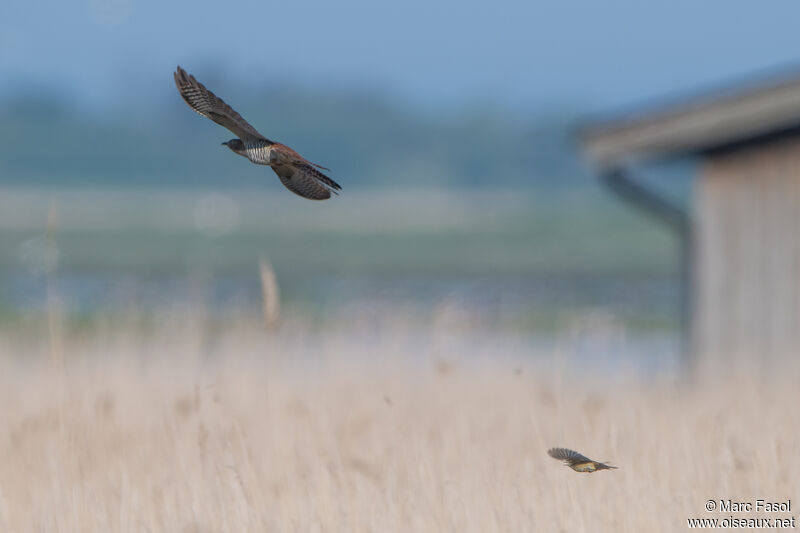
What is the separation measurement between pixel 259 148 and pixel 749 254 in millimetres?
7718

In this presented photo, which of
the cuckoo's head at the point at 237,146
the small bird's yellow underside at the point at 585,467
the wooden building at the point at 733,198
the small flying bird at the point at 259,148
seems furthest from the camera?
the wooden building at the point at 733,198

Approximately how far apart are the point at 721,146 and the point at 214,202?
4656 inches

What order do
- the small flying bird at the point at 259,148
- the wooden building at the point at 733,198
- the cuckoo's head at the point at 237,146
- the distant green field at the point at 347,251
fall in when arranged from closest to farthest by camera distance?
the small flying bird at the point at 259,148, the cuckoo's head at the point at 237,146, the wooden building at the point at 733,198, the distant green field at the point at 347,251

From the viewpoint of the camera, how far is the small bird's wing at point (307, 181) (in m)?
3.39

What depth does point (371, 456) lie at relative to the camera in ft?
19.0

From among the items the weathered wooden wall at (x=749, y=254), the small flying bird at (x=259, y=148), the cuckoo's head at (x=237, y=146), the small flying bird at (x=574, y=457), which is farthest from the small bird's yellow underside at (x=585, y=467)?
the weathered wooden wall at (x=749, y=254)

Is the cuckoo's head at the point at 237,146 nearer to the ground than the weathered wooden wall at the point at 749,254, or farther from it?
nearer to the ground

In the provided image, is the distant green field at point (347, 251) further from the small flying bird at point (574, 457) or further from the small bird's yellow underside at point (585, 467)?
the small bird's yellow underside at point (585, 467)

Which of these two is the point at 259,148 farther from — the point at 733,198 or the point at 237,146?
the point at 733,198

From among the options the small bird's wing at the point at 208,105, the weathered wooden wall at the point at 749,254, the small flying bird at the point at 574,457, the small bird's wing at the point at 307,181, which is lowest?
the small flying bird at the point at 574,457

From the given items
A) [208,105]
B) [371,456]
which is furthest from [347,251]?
[208,105]

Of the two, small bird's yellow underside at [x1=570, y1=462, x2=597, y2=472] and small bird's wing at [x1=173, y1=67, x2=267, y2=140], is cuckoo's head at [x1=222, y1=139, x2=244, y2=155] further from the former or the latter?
small bird's yellow underside at [x1=570, y1=462, x2=597, y2=472]

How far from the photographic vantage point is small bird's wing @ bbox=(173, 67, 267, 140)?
11.3 ft

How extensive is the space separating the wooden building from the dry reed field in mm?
1452
